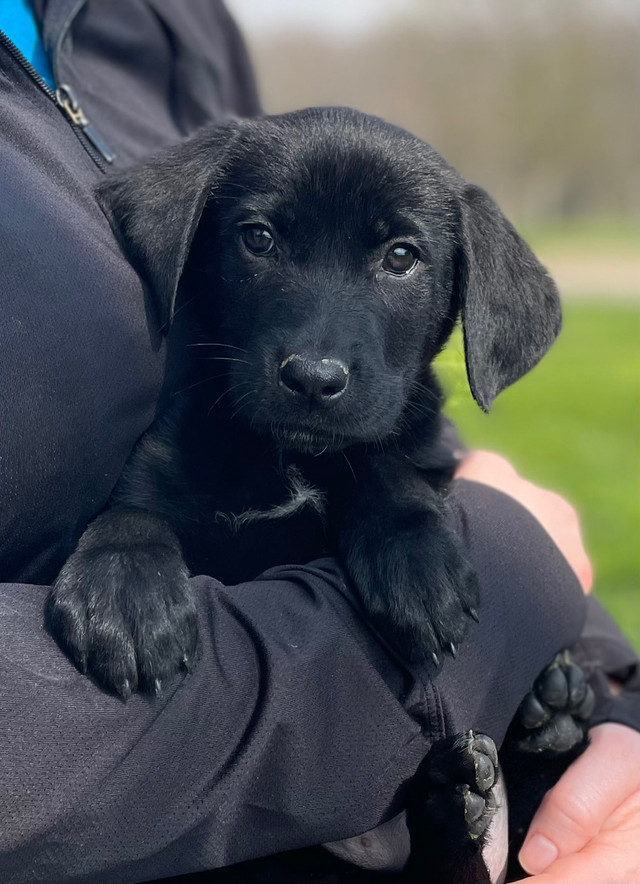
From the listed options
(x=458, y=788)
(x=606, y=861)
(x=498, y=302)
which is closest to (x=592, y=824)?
(x=606, y=861)

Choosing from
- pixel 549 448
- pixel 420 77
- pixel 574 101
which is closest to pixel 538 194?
pixel 574 101

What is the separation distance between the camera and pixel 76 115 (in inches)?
84.1

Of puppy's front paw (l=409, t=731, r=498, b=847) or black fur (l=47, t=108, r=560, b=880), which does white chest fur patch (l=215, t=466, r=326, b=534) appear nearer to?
black fur (l=47, t=108, r=560, b=880)

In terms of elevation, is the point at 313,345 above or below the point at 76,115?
below

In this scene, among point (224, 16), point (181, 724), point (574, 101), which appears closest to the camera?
point (181, 724)

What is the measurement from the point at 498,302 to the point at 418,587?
0.75 meters

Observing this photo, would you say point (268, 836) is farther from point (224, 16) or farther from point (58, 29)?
point (224, 16)

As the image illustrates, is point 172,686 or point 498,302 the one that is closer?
point 172,686

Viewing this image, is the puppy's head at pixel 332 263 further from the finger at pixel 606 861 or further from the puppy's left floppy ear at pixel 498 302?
the finger at pixel 606 861

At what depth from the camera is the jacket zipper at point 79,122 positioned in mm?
2074

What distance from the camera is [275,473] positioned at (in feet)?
6.84

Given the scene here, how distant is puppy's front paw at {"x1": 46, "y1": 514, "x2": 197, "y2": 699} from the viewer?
1517 mm

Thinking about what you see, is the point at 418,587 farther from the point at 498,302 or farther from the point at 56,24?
the point at 56,24

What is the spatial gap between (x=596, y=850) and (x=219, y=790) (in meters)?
0.84
